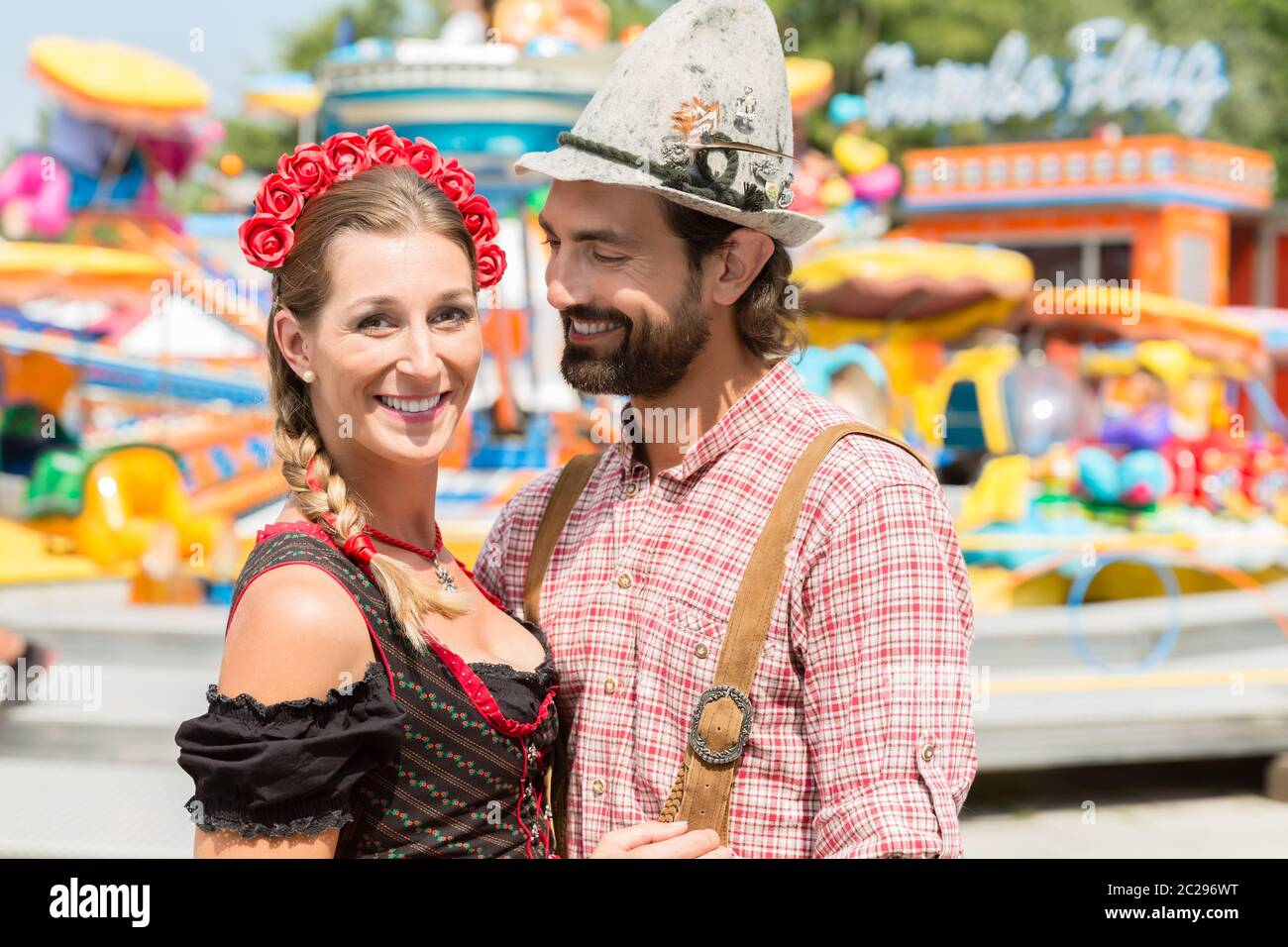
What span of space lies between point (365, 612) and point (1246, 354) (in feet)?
53.8

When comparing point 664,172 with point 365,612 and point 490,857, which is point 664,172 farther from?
point 490,857

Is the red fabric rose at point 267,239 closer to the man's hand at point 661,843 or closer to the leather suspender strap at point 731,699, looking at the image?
the leather suspender strap at point 731,699

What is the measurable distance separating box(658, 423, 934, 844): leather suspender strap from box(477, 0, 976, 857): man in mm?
10

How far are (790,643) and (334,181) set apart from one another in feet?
3.20

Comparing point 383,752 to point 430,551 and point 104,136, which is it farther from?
point 104,136

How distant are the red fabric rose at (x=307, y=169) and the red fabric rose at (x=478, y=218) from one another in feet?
0.71

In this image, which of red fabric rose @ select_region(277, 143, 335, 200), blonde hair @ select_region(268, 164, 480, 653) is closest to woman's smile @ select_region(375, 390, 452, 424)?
blonde hair @ select_region(268, 164, 480, 653)

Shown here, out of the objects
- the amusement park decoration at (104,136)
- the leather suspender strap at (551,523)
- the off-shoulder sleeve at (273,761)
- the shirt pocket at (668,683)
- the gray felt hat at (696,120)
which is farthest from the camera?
the amusement park decoration at (104,136)

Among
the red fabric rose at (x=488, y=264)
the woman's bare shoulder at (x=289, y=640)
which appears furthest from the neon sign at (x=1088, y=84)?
the woman's bare shoulder at (x=289, y=640)

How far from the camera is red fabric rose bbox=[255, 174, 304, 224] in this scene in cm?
198

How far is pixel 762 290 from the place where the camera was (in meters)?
2.16

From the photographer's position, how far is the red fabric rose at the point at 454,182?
212 centimetres
